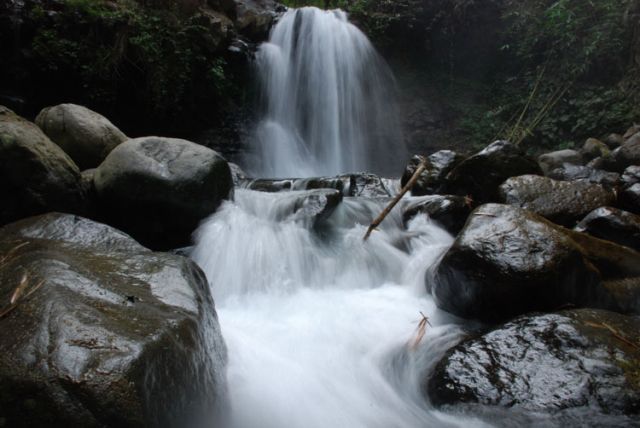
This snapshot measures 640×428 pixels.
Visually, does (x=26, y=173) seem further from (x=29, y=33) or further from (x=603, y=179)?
(x=603, y=179)

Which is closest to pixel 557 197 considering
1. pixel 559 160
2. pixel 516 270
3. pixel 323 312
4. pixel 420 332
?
pixel 516 270

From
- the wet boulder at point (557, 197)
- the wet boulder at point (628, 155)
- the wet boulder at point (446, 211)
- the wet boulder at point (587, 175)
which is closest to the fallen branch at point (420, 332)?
the wet boulder at point (446, 211)

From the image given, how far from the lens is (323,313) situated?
3.91 meters

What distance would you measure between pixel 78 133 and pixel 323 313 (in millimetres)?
4037

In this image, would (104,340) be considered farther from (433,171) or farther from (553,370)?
(433,171)

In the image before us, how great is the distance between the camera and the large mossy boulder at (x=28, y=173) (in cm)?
349

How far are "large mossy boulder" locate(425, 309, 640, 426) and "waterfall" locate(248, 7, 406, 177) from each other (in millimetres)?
7697

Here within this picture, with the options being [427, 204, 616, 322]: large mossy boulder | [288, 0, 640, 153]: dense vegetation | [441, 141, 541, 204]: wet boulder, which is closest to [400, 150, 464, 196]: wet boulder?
[441, 141, 541, 204]: wet boulder

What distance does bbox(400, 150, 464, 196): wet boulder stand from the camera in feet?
20.8

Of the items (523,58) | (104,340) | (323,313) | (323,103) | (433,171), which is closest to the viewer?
(104,340)

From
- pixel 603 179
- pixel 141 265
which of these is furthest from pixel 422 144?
pixel 141 265

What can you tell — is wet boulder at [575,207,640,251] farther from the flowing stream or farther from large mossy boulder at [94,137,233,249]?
large mossy boulder at [94,137,233,249]

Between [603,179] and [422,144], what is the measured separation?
6.68 meters

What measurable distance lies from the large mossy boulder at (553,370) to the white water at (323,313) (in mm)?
228
